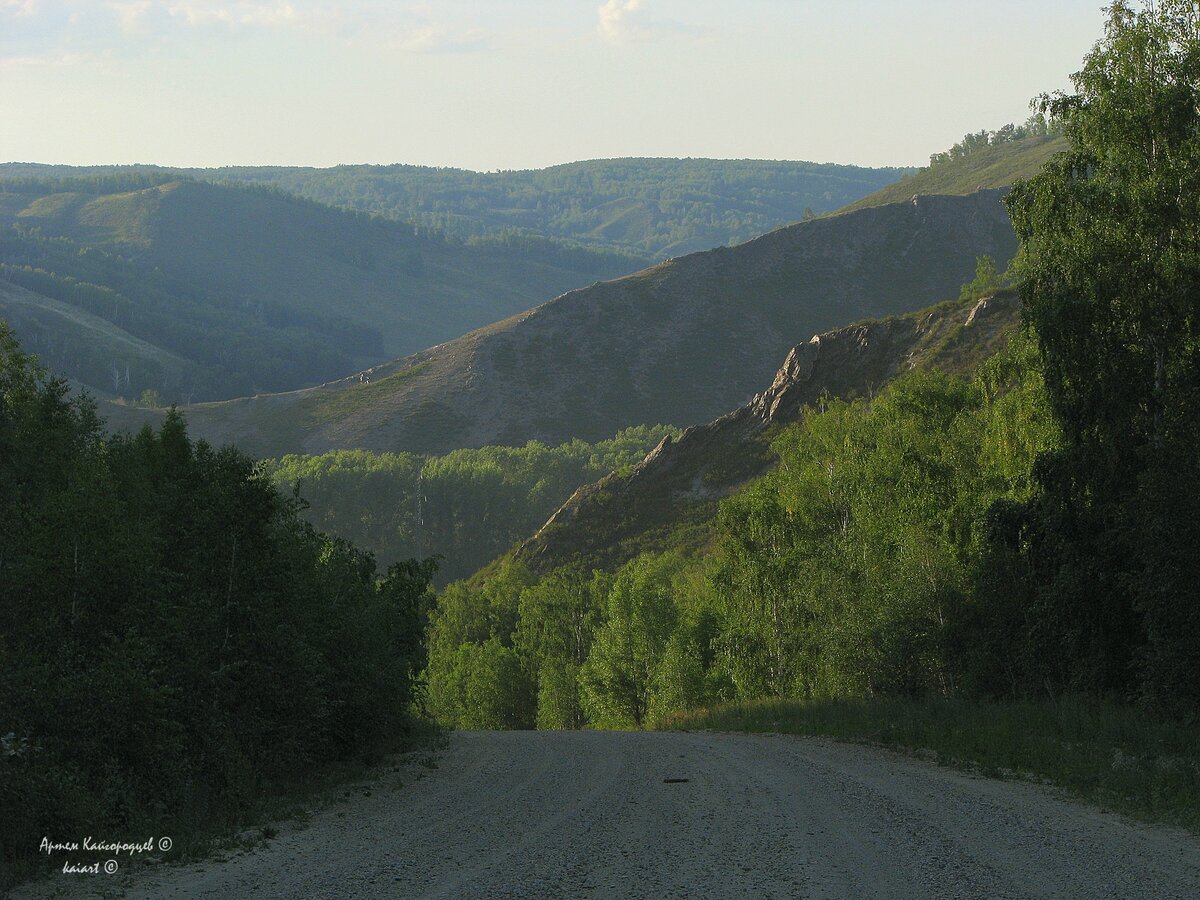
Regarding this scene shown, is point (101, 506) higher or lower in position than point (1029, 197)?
lower

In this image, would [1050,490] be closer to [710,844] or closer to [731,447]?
[710,844]

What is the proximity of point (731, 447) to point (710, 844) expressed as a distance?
91.7 m

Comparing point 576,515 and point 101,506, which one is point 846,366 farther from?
point 101,506

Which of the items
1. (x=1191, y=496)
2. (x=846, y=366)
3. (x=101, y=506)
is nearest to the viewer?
(x=101, y=506)

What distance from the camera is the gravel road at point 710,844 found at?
1201 centimetres

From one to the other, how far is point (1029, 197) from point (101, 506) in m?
23.7

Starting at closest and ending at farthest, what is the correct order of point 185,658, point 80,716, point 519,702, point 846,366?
point 80,716, point 185,658, point 519,702, point 846,366

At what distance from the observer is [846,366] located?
10488 centimetres

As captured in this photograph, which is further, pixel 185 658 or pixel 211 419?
pixel 211 419

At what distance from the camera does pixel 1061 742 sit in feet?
69.6

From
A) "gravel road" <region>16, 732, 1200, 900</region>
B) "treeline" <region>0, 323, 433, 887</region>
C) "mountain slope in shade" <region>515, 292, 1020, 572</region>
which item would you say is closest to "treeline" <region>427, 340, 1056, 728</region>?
"gravel road" <region>16, 732, 1200, 900</region>

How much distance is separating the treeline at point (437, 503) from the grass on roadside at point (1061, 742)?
131624 millimetres

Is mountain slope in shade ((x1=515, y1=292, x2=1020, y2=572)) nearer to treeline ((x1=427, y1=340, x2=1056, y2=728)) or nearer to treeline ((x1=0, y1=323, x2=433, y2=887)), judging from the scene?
treeline ((x1=427, y1=340, x2=1056, y2=728))

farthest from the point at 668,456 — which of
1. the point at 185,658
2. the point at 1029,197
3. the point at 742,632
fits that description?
the point at 185,658
